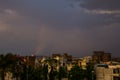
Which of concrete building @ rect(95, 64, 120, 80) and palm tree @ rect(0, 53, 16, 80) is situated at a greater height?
palm tree @ rect(0, 53, 16, 80)

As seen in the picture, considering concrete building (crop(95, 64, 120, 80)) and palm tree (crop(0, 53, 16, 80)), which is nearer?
palm tree (crop(0, 53, 16, 80))

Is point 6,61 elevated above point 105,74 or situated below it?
above

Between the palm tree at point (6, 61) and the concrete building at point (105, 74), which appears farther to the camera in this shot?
the concrete building at point (105, 74)

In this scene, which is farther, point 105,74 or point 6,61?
point 105,74

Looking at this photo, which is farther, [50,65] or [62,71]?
[50,65]

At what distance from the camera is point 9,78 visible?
77562 millimetres

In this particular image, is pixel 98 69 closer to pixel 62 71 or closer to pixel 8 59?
pixel 62 71

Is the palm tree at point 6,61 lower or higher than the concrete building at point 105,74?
higher

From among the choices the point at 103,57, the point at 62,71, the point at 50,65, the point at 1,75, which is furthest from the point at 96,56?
the point at 1,75

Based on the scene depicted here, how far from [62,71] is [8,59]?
31624 millimetres

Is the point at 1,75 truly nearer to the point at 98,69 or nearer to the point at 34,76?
the point at 34,76

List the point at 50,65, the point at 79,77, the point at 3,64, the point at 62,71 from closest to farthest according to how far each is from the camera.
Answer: the point at 3,64 → the point at 79,77 → the point at 62,71 → the point at 50,65

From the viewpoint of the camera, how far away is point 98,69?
265 feet

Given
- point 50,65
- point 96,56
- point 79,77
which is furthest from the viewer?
point 96,56
